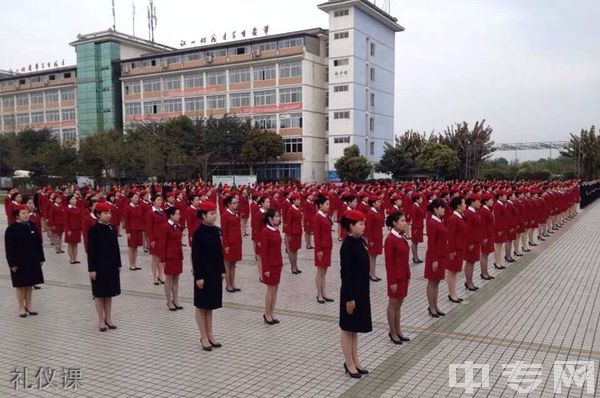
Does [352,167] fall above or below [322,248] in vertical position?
above

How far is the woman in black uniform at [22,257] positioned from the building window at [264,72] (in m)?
41.3

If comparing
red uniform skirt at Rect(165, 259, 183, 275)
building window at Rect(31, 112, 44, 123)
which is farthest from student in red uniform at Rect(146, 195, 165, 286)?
building window at Rect(31, 112, 44, 123)

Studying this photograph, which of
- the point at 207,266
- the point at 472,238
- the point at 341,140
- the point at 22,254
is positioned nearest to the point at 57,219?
the point at 22,254

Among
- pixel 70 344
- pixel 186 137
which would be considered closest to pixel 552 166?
pixel 186 137

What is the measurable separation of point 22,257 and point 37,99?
6563cm

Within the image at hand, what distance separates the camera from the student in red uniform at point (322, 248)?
7.57 m

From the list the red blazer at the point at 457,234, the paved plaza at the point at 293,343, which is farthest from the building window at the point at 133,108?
the red blazer at the point at 457,234

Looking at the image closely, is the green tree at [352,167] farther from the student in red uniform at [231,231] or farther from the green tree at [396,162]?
the student in red uniform at [231,231]

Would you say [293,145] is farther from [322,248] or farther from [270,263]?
[270,263]

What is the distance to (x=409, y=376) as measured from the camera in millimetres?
4891

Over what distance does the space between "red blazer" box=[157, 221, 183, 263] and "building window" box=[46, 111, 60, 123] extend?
63203 millimetres

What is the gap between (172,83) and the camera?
52.6 m

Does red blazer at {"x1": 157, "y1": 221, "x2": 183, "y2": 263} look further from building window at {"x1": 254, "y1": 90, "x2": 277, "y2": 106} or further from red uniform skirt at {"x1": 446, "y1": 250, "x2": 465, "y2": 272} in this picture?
building window at {"x1": 254, "y1": 90, "x2": 277, "y2": 106}

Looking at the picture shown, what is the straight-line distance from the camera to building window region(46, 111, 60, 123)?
62.4 meters
